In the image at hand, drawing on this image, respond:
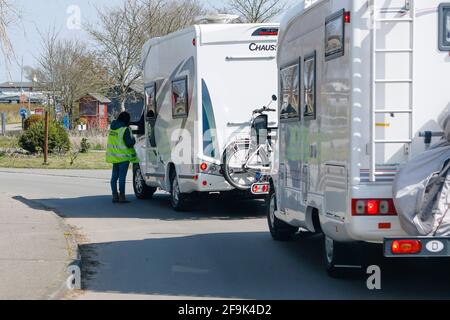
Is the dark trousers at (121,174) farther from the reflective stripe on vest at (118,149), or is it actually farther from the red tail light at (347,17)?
the red tail light at (347,17)

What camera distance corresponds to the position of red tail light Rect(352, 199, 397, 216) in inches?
320

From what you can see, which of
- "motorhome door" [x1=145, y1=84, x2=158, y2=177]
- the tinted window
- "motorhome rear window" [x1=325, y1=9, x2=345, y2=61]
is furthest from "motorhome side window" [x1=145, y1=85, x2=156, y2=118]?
the tinted window

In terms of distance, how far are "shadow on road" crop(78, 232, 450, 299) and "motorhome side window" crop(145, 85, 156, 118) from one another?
5.97 metres

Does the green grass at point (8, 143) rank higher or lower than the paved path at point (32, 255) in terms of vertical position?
higher

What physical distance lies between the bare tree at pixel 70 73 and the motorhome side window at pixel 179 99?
96.1 ft

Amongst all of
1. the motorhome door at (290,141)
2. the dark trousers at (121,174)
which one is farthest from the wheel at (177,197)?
the motorhome door at (290,141)

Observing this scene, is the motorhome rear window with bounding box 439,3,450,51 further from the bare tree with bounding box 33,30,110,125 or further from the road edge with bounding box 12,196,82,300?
the bare tree with bounding box 33,30,110,125

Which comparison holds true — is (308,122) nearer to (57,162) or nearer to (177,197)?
(177,197)

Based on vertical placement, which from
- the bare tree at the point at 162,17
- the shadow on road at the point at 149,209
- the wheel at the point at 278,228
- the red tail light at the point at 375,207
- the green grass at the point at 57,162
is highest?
the bare tree at the point at 162,17

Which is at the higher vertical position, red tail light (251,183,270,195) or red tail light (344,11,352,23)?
red tail light (344,11,352,23)

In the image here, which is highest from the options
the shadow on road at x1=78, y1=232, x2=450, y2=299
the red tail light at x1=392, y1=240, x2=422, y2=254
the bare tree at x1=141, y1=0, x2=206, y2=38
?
the bare tree at x1=141, y1=0, x2=206, y2=38

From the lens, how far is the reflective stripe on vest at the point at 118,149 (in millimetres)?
18516

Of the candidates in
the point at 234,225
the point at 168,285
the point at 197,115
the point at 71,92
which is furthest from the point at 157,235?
the point at 71,92

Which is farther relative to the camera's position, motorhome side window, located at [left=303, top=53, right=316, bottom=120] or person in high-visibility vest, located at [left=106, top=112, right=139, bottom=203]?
person in high-visibility vest, located at [left=106, top=112, right=139, bottom=203]
